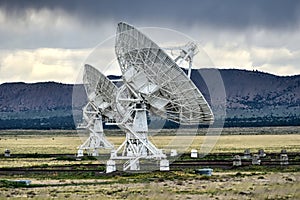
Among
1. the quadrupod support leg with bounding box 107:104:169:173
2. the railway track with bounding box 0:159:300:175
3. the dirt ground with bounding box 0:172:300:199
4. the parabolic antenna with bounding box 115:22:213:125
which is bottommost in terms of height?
the dirt ground with bounding box 0:172:300:199

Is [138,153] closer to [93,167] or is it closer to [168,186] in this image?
[93,167]

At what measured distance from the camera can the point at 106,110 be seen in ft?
324

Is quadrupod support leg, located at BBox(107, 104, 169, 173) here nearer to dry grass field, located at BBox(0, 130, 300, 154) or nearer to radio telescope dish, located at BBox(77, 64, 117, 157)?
radio telescope dish, located at BBox(77, 64, 117, 157)

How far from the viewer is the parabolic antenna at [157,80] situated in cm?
6288

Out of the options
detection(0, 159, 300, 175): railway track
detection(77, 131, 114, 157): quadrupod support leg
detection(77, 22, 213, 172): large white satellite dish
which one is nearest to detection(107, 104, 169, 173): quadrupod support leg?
detection(77, 22, 213, 172): large white satellite dish

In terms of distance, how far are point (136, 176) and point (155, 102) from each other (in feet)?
23.5

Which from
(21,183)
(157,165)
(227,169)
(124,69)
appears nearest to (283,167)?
(227,169)

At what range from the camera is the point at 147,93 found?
67000 millimetres

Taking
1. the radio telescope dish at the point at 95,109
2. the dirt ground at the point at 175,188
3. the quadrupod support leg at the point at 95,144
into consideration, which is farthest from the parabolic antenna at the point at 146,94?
the quadrupod support leg at the point at 95,144

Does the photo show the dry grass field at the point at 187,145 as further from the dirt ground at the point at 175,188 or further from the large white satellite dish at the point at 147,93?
the dirt ground at the point at 175,188

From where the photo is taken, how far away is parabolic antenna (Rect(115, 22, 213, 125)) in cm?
6288

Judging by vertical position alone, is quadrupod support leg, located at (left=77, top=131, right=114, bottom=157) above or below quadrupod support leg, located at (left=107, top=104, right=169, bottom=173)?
above

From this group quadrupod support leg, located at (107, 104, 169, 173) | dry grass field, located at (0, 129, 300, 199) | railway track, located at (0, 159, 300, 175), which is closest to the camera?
dry grass field, located at (0, 129, 300, 199)

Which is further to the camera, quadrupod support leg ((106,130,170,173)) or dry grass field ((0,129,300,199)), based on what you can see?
quadrupod support leg ((106,130,170,173))
